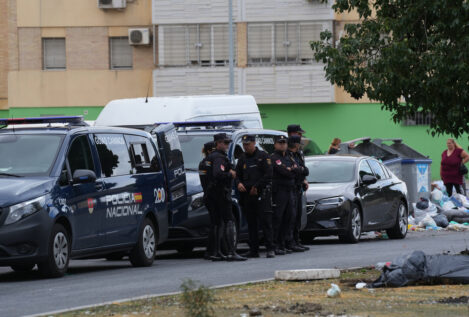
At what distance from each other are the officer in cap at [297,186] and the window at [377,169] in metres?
3.77

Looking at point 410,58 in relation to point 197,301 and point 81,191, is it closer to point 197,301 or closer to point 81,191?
point 81,191

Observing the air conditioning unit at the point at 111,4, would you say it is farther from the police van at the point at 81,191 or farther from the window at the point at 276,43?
the police van at the point at 81,191

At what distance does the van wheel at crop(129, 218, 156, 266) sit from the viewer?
14.9 meters

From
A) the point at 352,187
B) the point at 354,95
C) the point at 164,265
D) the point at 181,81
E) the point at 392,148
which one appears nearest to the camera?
the point at 354,95

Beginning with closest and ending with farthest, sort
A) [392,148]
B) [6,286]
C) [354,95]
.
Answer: [6,286] → [354,95] → [392,148]

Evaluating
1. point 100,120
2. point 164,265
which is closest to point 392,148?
point 100,120

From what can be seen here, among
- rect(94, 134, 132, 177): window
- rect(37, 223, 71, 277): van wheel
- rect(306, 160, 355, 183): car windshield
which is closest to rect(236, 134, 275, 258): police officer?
rect(94, 134, 132, 177): window

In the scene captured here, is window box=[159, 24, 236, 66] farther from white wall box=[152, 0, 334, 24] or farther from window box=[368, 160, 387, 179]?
window box=[368, 160, 387, 179]

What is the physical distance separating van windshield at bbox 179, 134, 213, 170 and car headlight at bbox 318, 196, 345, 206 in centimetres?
288

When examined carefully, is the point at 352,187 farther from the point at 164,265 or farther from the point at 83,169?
the point at 83,169

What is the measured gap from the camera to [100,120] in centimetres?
2030

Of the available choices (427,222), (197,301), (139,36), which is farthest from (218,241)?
(139,36)

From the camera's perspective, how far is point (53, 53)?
46.1 m

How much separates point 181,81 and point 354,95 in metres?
31.6
